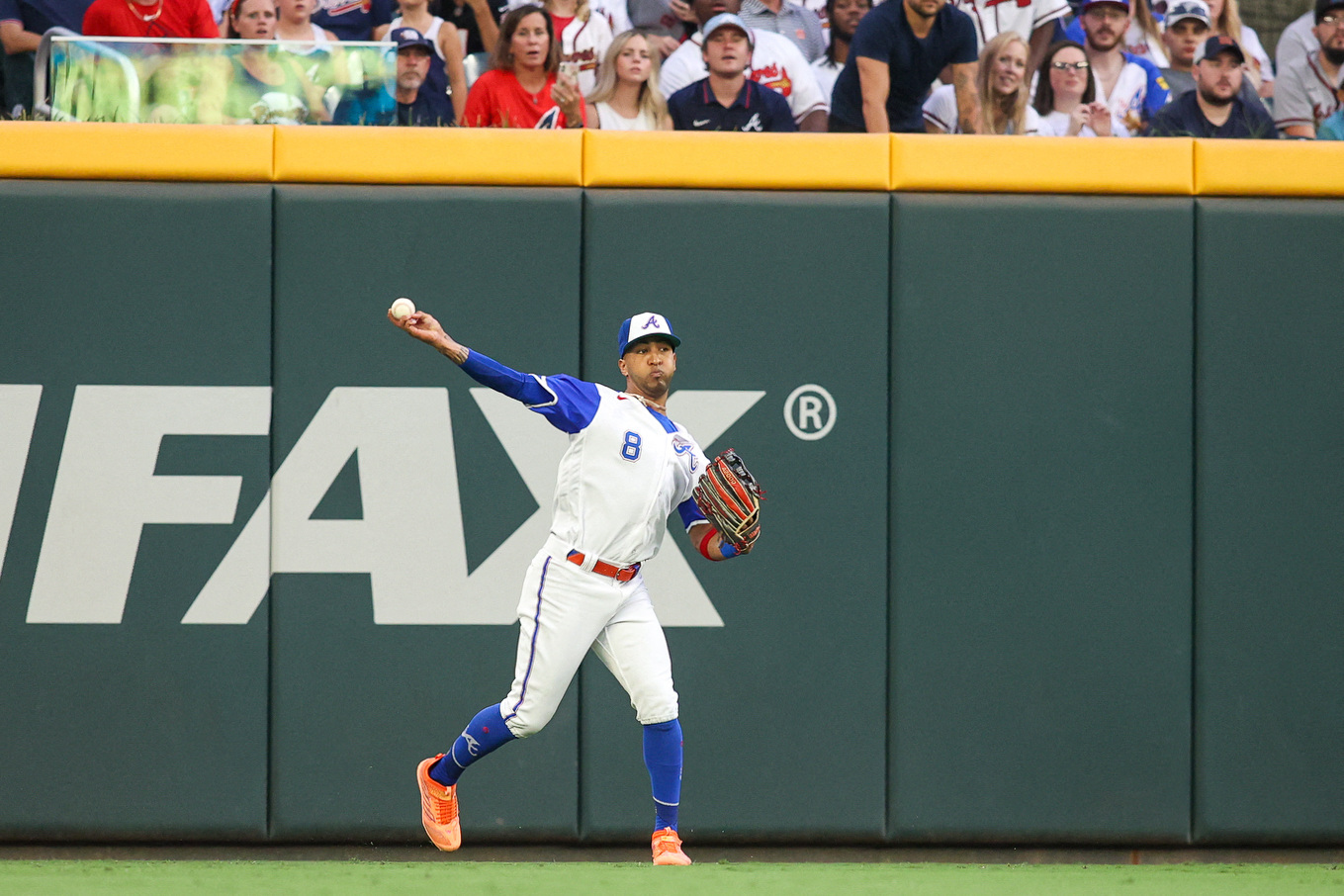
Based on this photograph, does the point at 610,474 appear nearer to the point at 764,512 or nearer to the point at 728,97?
the point at 764,512

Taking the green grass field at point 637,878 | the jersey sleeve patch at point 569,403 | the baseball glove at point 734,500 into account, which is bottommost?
the green grass field at point 637,878

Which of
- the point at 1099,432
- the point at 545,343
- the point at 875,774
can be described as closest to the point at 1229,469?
the point at 1099,432

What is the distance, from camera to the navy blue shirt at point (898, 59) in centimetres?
550

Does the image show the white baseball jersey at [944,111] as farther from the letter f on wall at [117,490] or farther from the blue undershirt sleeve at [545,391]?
the letter f on wall at [117,490]

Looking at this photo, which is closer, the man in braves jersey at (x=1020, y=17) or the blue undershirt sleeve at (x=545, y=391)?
the blue undershirt sleeve at (x=545, y=391)

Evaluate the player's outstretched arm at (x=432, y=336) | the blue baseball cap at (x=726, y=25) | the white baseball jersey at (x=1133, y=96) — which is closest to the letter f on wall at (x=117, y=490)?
the player's outstretched arm at (x=432, y=336)

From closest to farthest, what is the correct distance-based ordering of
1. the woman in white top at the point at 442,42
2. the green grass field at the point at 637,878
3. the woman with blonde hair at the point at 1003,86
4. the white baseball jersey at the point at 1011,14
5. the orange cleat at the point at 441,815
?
the green grass field at the point at 637,878
the orange cleat at the point at 441,815
the woman with blonde hair at the point at 1003,86
the woman in white top at the point at 442,42
the white baseball jersey at the point at 1011,14

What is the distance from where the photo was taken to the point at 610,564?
3865 millimetres

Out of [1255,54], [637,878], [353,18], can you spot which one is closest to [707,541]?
[637,878]

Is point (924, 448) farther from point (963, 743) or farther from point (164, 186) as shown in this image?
point (164, 186)

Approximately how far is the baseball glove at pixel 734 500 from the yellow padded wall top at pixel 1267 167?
249 centimetres

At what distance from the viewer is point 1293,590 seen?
505 centimetres

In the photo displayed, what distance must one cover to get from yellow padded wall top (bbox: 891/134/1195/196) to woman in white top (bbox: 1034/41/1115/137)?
640 millimetres

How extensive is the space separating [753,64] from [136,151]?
257 centimetres
